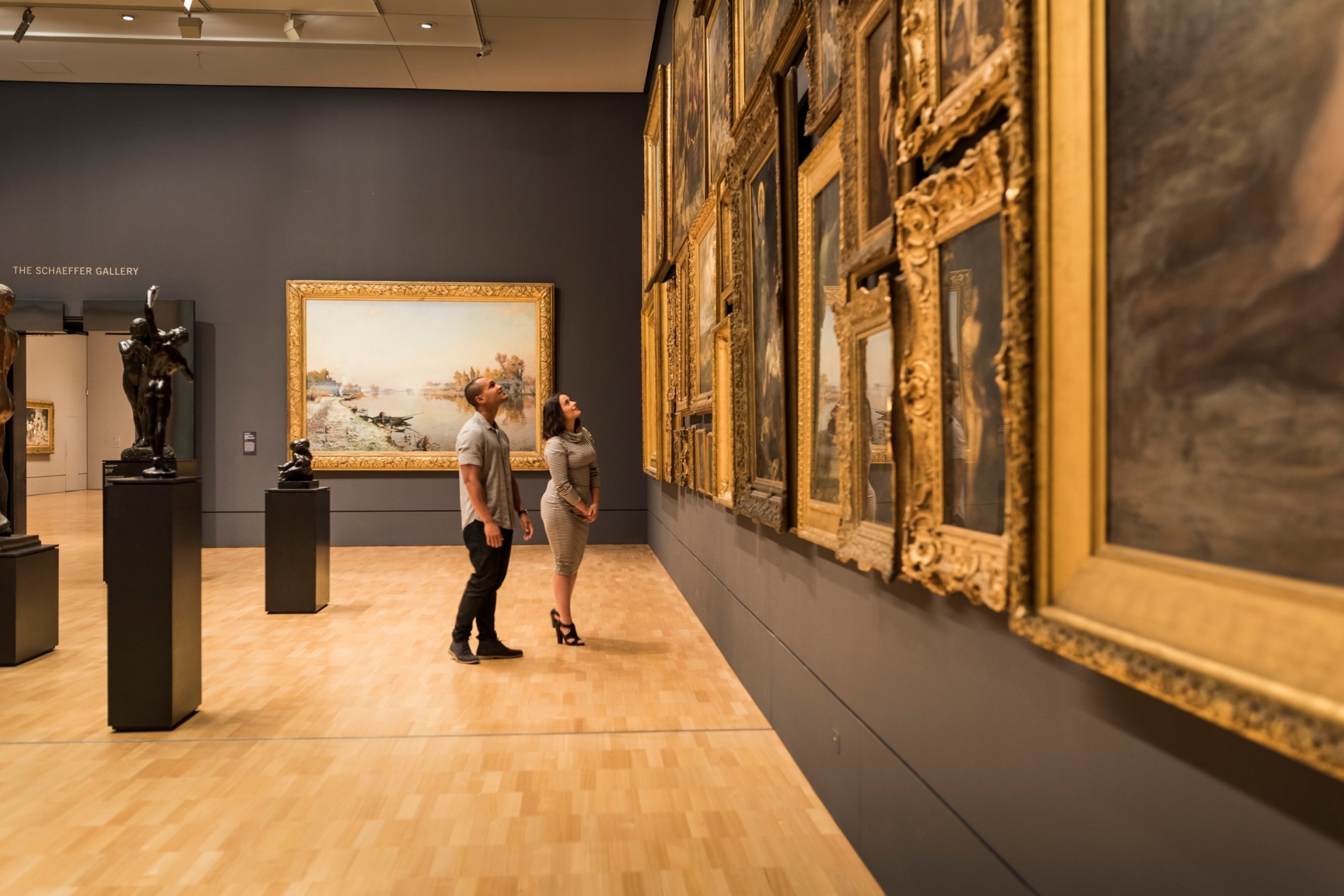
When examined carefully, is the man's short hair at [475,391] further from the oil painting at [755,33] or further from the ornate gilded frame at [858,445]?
the ornate gilded frame at [858,445]

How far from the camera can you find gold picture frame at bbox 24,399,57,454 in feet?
80.9

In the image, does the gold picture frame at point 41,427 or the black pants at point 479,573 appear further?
the gold picture frame at point 41,427

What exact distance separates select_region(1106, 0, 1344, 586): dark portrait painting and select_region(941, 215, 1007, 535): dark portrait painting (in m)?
0.46

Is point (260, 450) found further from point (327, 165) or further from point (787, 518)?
point (787, 518)

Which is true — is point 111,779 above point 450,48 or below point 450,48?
below

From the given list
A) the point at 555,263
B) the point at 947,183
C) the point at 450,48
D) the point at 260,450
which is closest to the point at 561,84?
the point at 450,48

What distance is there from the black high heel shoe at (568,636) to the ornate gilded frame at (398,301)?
7141 mm

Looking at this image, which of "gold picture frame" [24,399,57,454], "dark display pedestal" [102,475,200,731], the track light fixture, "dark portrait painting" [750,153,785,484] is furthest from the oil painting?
"gold picture frame" [24,399,57,454]

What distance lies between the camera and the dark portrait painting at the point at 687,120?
7312 mm

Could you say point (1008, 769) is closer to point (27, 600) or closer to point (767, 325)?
point (767, 325)

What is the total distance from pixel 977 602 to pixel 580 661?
4.82 meters

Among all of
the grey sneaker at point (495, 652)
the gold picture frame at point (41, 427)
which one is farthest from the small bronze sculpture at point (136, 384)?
the gold picture frame at point (41, 427)

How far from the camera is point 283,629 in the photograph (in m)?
7.86

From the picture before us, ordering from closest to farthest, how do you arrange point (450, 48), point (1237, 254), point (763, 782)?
point (1237, 254) < point (763, 782) < point (450, 48)
